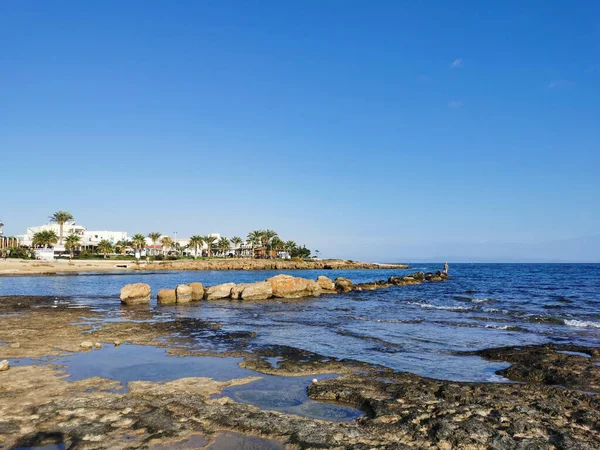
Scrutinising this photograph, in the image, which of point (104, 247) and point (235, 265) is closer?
point (235, 265)

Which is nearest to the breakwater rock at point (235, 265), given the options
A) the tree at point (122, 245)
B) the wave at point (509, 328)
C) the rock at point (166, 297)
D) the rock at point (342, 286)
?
the tree at point (122, 245)

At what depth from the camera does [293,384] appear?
11234 mm

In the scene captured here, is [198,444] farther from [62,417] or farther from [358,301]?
[358,301]

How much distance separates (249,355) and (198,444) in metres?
7.41

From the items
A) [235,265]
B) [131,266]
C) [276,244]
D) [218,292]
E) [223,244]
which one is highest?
[276,244]

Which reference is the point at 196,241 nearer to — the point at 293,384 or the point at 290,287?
the point at 290,287

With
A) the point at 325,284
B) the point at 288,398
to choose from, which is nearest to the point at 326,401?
the point at 288,398

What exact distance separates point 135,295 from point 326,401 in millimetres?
24427

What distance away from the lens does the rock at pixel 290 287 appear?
126 feet

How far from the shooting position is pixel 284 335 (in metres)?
19.3

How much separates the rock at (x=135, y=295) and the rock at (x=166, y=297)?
110cm

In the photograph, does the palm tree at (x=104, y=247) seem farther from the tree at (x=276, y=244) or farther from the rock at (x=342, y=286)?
the rock at (x=342, y=286)

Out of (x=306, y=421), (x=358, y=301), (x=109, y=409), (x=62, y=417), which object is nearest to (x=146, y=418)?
(x=109, y=409)

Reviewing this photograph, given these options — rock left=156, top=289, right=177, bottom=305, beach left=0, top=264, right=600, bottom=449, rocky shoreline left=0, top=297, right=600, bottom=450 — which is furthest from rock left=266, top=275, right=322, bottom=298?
rocky shoreline left=0, top=297, right=600, bottom=450
